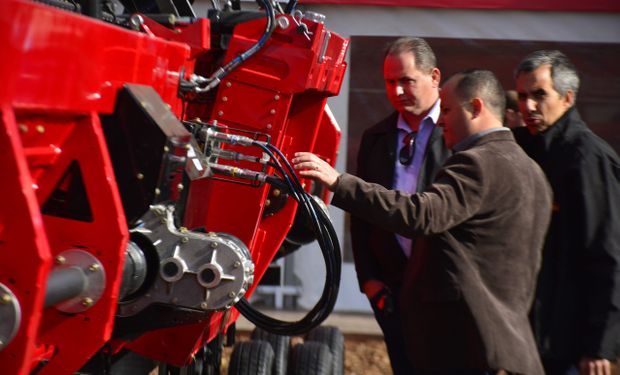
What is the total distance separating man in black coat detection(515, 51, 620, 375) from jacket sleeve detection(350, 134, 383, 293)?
82 centimetres

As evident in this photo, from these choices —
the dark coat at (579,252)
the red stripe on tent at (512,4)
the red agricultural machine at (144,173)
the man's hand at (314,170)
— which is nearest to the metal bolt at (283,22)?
the red agricultural machine at (144,173)

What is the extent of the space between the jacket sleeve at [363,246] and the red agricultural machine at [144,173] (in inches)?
10.3

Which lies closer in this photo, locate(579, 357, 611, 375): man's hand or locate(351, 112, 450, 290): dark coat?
locate(579, 357, 611, 375): man's hand

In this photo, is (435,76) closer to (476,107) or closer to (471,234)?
(476,107)

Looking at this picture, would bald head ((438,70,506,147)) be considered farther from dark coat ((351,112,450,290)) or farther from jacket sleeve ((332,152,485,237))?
dark coat ((351,112,450,290))

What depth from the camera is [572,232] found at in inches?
147

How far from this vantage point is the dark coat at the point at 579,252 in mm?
3588

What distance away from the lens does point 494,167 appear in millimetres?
3480

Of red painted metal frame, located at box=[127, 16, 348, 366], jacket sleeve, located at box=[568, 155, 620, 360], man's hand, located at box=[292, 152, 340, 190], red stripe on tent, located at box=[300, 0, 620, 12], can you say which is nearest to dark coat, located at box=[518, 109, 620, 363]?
jacket sleeve, located at box=[568, 155, 620, 360]

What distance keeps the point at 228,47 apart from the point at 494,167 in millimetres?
1333

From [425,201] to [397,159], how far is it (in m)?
1.05

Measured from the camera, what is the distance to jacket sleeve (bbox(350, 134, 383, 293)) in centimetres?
440

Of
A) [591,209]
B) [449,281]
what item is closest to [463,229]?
[449,281]

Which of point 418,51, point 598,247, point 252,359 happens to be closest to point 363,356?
point 252,359
